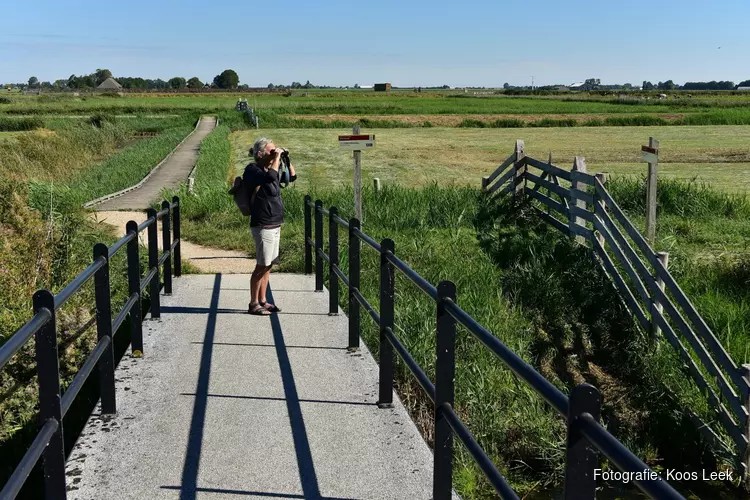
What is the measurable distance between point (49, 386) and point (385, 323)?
2.23m

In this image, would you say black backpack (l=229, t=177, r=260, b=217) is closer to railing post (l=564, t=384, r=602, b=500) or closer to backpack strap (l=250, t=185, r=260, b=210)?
backpack strap (l=250, t=185, r=260, b=210)

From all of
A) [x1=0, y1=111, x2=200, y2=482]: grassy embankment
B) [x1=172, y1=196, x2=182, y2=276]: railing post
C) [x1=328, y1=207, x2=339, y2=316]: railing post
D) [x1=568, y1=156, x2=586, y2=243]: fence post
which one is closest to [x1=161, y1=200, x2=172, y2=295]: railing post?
[x1=0, y1=111, x2=200, y2=482]: grassy embankment

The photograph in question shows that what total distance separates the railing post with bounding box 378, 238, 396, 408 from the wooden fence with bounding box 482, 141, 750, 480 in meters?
3.30

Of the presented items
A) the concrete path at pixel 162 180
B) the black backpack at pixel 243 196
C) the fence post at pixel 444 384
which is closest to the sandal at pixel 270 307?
the black backpack at pixel 243 196

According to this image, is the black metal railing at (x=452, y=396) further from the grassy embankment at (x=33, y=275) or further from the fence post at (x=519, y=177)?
the fence post at (x=519, y=177)

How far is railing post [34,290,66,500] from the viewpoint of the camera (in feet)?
10.7

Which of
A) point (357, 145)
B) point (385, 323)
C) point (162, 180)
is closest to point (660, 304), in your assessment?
point (385, 323)

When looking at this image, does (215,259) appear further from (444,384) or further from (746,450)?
(444,384)

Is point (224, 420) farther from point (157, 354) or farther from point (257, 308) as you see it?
point (257, 308)

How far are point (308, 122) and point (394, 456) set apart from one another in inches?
2109

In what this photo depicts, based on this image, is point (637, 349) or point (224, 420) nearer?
point (224, 420)

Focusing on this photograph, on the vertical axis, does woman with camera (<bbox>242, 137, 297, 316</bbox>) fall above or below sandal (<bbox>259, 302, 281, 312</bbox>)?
above

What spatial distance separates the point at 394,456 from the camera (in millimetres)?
4348

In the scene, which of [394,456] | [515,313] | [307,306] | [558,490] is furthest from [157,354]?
[515,313]
